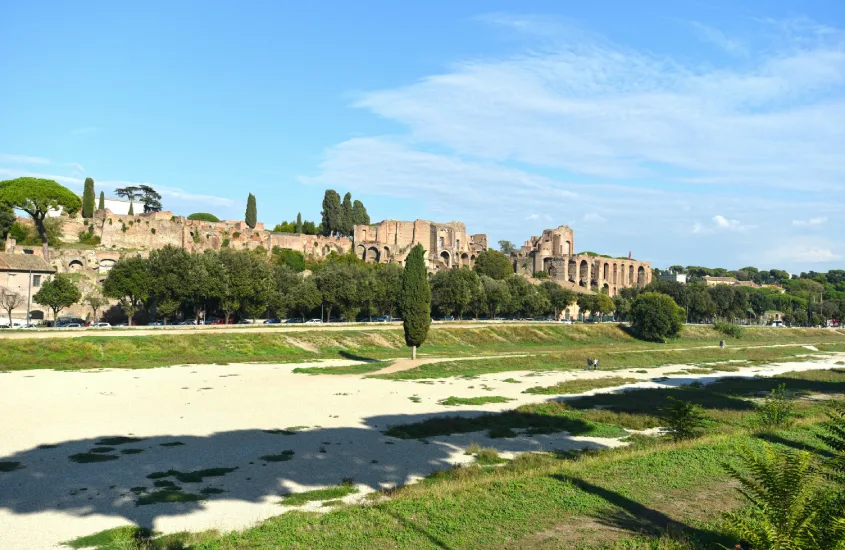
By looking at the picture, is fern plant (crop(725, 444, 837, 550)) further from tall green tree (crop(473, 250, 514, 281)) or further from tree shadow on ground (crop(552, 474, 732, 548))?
tall green tree (crop(473, 250, 514, 281))

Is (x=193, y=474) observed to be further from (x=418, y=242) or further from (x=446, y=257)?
(x=446, y=257)

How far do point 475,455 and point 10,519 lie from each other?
10.6m

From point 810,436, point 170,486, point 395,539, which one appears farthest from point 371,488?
point 810,436

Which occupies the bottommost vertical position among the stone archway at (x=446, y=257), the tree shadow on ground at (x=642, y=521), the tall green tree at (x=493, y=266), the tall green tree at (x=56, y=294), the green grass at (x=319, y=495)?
the green grass at (x=319, y=495)

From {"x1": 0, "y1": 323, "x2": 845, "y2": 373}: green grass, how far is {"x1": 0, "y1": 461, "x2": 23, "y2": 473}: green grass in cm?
2124

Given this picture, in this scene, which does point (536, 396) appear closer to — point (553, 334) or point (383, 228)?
point (553, 334)

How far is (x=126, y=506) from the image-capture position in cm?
1134

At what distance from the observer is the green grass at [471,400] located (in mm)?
26094

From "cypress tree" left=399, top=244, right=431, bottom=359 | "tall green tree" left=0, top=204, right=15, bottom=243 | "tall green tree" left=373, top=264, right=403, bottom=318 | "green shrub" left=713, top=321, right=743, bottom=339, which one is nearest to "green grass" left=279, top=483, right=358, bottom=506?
"cypress tree" left=399, top=244, right=431, bottom=359

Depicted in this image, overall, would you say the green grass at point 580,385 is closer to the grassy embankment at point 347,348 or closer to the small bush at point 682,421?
the grassy embankment at point 347,348

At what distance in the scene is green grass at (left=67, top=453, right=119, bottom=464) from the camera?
14.5 metres

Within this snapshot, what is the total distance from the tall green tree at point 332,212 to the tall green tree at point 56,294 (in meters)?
52.7

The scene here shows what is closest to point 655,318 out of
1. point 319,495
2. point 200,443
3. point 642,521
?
point 200,443

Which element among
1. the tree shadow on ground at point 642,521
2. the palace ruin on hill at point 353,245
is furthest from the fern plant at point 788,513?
the palace ruin on hill at point 353,245
